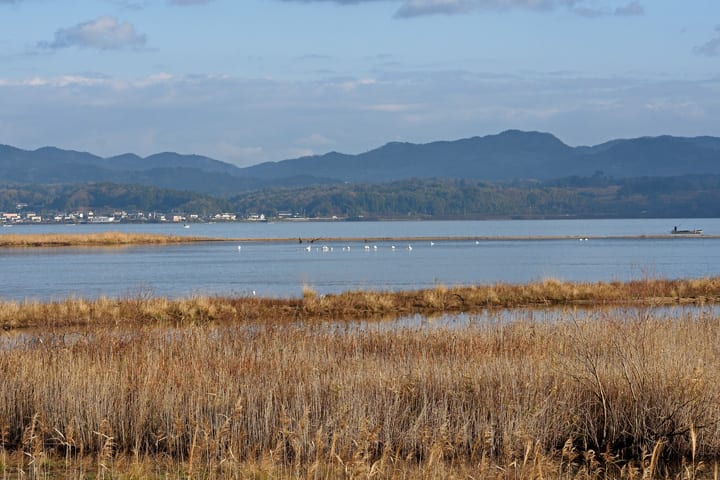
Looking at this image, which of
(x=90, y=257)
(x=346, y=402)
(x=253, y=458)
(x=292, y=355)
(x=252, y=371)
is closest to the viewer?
(x=253, y=458)

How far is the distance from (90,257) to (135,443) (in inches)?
2836

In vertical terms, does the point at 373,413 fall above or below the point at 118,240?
above

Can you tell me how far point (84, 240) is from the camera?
10394 centimetres

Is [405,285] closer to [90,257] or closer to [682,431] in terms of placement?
[682,431]

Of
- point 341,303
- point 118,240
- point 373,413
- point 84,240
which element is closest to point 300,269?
point 341,303

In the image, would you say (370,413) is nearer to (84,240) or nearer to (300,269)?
(300,269)

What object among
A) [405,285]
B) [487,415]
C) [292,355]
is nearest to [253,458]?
[487,415]

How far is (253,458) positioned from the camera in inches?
435

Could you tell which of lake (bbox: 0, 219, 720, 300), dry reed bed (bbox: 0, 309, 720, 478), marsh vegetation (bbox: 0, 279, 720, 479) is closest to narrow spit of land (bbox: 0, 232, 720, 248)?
lake (bbox: 0, 219, 720, 300)

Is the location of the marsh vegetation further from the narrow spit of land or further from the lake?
the narrow spit of land

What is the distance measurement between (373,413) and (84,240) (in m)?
97.1

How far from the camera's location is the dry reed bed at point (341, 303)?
2925 cm

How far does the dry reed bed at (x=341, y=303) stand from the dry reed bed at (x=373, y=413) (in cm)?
1307

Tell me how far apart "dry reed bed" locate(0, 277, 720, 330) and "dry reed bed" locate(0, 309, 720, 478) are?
13.1 m
